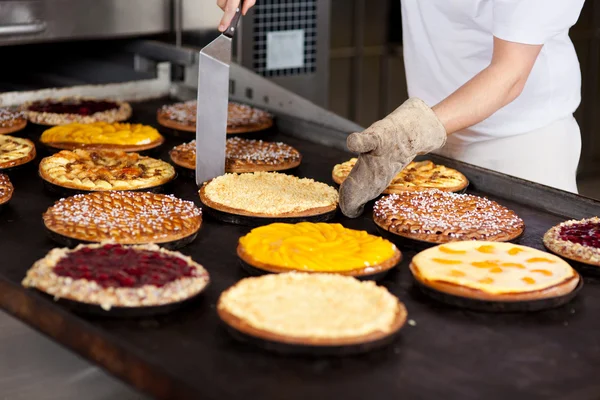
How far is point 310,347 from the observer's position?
5.92 ft

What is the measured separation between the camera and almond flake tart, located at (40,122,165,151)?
11.4 feet

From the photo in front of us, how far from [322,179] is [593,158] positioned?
473 centimetres

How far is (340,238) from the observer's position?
2410mm

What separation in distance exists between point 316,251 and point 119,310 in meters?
0.57

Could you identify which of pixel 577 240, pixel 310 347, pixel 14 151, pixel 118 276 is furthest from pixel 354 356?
pixel 14 151

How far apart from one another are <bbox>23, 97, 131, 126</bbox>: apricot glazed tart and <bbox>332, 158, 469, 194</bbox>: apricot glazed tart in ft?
3.90

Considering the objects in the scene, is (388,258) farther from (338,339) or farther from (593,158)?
(593,158)

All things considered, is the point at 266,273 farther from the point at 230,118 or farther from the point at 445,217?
the point at 230,118

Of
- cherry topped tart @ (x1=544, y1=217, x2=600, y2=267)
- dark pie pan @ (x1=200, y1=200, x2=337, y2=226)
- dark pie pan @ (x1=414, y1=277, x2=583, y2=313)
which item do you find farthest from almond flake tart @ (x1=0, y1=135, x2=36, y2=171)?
cherry topped tart @ (x1=544, y1=217, x2=600, y2=267)

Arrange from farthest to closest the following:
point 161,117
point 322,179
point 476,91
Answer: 1. point 161,117
2. point 322,179
3. point 476,91

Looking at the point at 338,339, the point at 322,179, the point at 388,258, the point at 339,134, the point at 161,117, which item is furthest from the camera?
the point at 161,117

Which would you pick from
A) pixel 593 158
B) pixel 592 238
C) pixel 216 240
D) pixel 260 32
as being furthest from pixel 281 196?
pixel 593 158

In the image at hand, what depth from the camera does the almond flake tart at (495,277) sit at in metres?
2.09

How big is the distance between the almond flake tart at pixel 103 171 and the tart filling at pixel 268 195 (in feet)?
0.81
